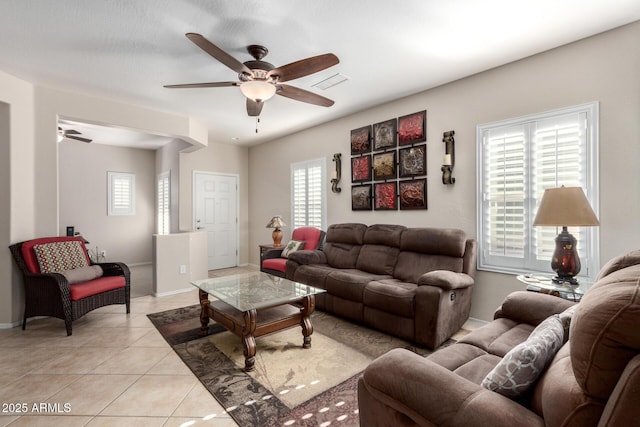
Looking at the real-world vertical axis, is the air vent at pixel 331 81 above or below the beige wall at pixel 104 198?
above

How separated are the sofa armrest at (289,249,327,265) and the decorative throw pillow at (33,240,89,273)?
8.20ft

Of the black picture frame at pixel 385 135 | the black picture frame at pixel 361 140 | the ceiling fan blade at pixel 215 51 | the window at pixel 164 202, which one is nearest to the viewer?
the ceiling fan blade at pixel 215 51

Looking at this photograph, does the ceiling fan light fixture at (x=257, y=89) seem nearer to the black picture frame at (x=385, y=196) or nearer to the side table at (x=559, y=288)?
the black picture frame at (x=385, y=196)

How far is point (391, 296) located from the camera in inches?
113

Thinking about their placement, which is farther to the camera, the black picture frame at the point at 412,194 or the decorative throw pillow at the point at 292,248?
the decorative throw pillow at the point at 292,248

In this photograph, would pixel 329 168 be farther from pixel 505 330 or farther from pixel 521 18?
pixel 505 330

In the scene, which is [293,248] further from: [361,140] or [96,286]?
[96,286]

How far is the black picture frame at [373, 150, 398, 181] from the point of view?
4.02 metres

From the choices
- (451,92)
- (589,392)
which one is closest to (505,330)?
(589,392)

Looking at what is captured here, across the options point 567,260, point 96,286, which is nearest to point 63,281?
point 96,286

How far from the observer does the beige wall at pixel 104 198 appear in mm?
6137

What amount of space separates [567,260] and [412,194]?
1.78 metres

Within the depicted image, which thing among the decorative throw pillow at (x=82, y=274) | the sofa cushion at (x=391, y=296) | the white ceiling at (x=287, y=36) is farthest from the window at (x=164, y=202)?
the sofa cushion at (x=391, y=296)

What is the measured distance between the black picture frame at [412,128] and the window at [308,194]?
1.54 meters
